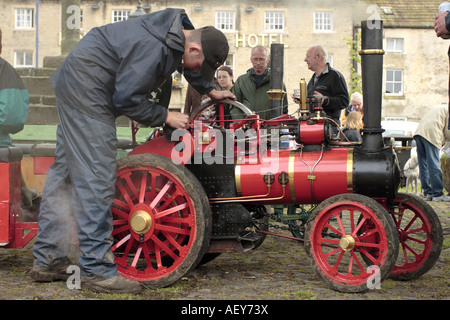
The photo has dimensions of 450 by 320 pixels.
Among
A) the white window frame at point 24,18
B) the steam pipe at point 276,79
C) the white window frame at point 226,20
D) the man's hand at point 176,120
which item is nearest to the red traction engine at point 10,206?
the man's hand at point 176,120

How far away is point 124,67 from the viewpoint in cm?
383

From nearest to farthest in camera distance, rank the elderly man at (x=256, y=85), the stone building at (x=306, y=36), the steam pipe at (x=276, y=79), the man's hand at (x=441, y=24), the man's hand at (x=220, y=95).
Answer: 1. the man's hand at (x=220, y=95)
2. the man's hand at (x=441, y=24)
3. the steam pipe at (x=276, y=79)
4. the elderly man at (x=256, y=85)
5. the stone building at (x=306, y=36)

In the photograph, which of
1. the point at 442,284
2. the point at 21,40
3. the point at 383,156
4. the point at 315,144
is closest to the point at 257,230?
the point at 315,144

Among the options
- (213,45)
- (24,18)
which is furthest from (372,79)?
(24,18)

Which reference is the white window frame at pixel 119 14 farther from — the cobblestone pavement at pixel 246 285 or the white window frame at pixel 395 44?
the cobblestone pavement at pixel 246 285

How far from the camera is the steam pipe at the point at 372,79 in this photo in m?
4.06

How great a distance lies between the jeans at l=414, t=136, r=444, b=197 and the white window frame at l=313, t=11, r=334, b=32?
18.6 meters

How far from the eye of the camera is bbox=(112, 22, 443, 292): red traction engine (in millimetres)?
3965

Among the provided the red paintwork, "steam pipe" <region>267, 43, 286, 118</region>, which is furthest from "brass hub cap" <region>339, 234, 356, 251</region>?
"steam pipe" <region>267, 43, 286, 118</region>

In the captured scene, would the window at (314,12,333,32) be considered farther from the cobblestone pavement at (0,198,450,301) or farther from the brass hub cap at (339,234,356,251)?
the brass hub cap at (339,234,356,251)

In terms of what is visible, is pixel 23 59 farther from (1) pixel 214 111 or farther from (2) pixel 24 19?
(1) pixel 214 111

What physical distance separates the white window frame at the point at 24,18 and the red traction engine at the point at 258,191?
29.6 m

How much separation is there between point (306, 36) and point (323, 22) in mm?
1351

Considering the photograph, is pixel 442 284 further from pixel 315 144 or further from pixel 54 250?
pixel 54 250
